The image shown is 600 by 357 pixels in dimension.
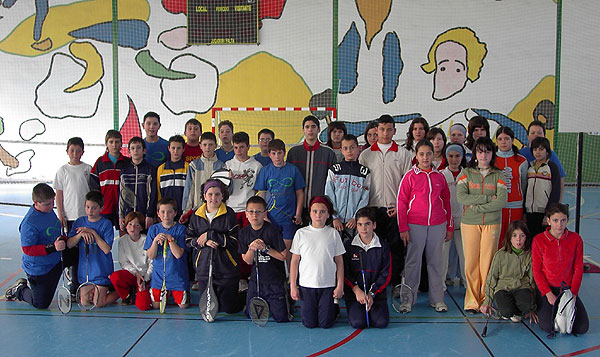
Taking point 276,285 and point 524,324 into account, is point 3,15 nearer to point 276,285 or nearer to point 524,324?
point 276,285

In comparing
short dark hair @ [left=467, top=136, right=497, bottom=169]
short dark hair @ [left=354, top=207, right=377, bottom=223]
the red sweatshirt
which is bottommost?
the red sweatshirt

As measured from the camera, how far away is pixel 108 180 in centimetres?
491

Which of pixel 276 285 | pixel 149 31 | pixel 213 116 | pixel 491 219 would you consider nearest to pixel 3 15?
pixel 149 31

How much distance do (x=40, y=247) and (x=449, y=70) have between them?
1088 centimetres

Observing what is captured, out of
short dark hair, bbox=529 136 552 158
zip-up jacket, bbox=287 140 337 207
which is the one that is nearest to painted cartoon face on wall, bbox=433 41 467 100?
short dark hair, bbox=529 136 552 158

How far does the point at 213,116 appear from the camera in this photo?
12.3 m

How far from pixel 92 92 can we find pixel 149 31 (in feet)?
7.53

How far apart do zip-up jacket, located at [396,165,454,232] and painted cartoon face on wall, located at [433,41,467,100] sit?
889 centimetres

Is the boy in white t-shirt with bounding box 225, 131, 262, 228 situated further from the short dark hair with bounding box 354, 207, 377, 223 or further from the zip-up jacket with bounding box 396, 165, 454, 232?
the zip-up jacket with bounding box 396, 165, 454, 232

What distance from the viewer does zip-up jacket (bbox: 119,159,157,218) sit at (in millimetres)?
4859

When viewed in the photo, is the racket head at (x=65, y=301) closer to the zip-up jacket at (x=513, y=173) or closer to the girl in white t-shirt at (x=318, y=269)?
the girl in white t-shirt at (x=318, y=269)

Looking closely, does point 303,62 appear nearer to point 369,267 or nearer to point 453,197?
point 453,197

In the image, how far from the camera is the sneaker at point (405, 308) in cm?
422

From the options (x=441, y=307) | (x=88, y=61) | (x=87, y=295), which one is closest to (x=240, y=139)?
(x=87, y=295)
